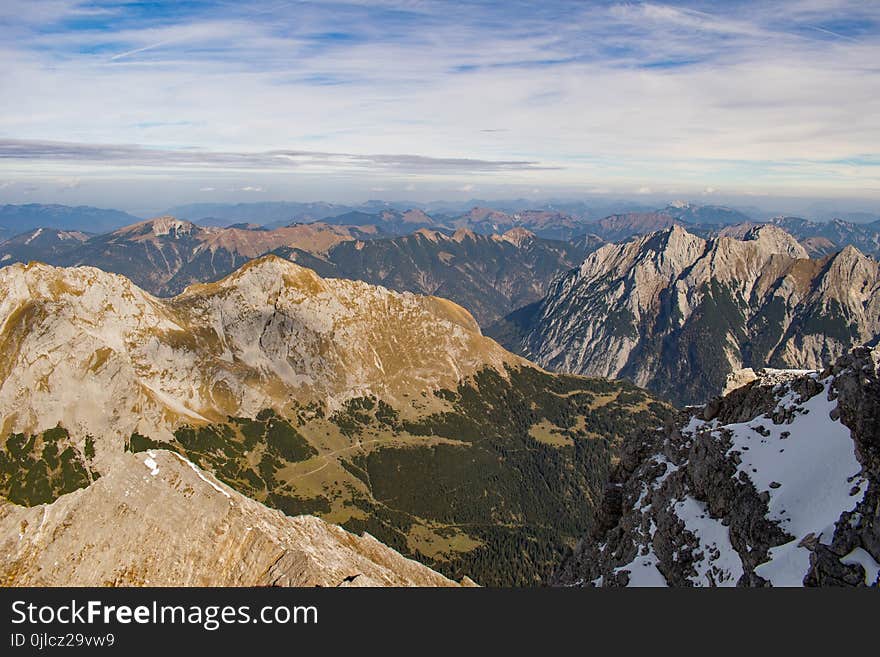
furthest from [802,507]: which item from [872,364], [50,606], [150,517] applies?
[150,517]

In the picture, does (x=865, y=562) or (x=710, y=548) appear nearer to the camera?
(x=865, y=562)

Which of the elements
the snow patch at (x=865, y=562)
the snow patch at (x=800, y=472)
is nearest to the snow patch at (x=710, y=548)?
the snow patch at (x=800, y=472)

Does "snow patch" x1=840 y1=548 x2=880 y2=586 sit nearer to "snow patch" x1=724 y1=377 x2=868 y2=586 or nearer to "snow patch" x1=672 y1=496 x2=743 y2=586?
"snow patch" x1=724 y1=377 x2=868 y2=586

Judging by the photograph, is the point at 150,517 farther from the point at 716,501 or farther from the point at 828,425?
the point at 828,425

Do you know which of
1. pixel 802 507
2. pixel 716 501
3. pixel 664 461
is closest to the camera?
pixel 802 507

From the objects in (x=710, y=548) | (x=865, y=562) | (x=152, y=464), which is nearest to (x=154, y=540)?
(x=152, y=464)

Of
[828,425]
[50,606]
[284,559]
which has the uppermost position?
[50,606]

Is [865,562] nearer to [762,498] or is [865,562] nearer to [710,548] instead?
[762,498]
